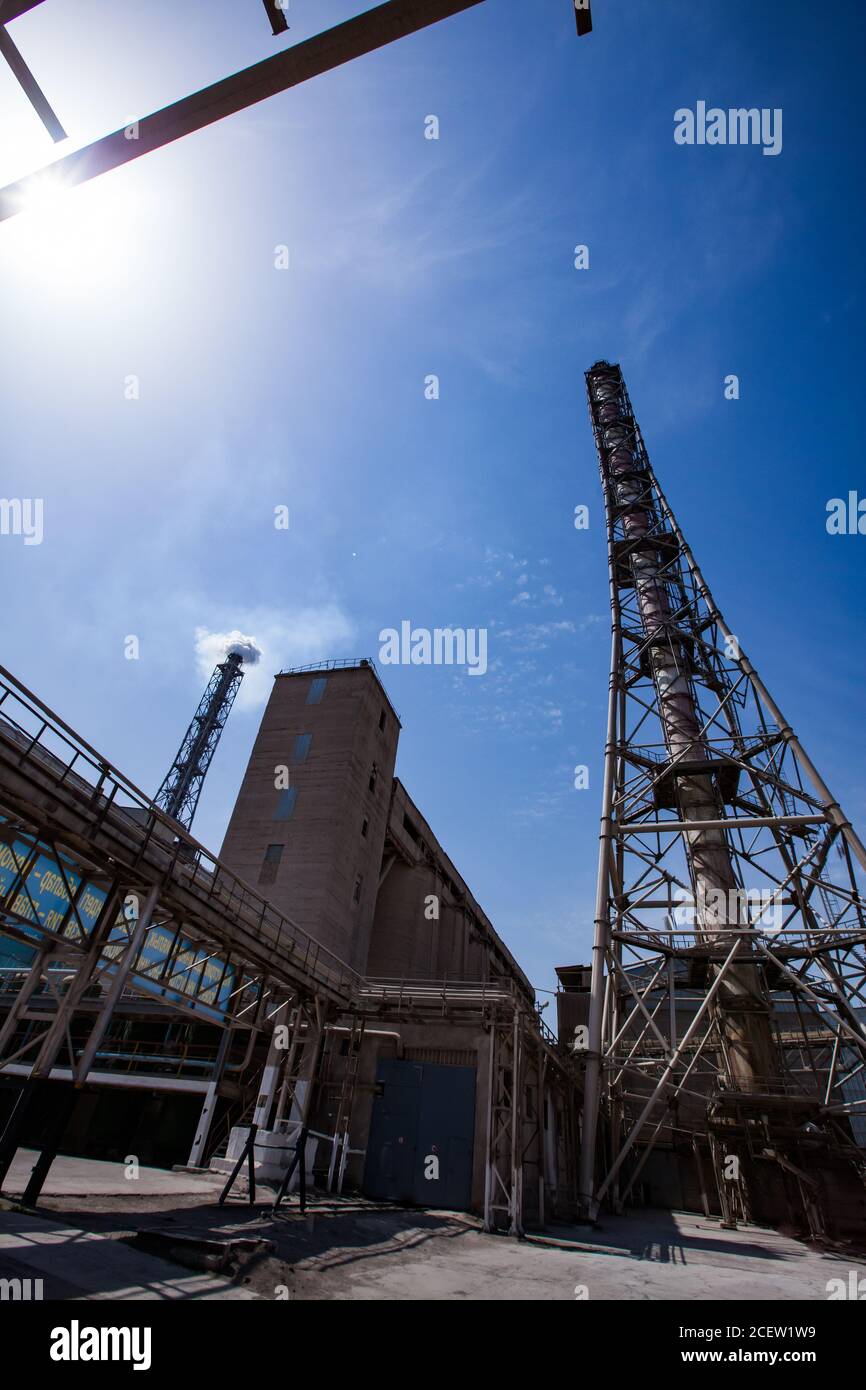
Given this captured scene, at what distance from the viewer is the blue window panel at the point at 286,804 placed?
29.0 m

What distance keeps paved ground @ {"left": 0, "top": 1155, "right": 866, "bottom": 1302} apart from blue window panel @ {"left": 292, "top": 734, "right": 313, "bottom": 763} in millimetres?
17742

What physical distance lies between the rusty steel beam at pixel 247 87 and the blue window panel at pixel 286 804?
2644cm

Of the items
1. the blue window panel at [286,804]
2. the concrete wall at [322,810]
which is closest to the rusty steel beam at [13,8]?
the concrete wall at [322,810]

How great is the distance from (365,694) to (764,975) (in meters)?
20.4

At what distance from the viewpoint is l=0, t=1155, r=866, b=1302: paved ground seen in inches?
228

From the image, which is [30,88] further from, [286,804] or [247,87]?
[286,804]

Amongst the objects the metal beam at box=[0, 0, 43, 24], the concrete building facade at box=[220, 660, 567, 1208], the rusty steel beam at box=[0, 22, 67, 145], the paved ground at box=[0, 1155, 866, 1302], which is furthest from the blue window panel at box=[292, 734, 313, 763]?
the metal beam at box=[0, 0, 43, 24]

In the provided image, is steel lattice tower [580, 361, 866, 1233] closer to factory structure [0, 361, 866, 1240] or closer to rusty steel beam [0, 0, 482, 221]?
factory structure [0, 361, 866, 1240]

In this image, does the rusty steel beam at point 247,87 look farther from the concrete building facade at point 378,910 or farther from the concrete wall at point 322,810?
the concrete wall at point 322,810
